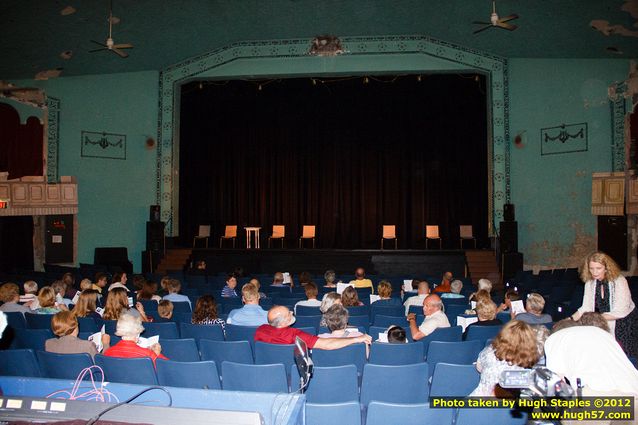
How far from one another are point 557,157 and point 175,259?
35.4 ft

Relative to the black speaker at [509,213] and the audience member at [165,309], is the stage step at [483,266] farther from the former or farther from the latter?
the audience member at [165,309]

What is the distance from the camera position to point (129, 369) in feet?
12.3

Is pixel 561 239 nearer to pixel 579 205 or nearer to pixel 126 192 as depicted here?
pixel 579 205

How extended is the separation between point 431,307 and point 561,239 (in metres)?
10.5

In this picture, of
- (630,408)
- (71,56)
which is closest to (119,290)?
(630,408)

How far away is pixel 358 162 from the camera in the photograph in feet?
59.7

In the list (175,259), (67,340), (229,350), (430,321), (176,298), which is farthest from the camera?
(175,259)

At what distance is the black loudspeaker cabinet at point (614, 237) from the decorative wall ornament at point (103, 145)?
43.3 feet

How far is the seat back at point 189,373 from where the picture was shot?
374 cm

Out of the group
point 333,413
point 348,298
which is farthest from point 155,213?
point 333,413

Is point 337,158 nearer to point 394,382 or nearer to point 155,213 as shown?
point 155,213

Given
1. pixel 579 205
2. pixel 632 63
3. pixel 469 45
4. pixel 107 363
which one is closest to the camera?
pixel 107 363

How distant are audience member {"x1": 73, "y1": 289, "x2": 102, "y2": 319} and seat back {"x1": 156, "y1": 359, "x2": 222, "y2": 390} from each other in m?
2.53

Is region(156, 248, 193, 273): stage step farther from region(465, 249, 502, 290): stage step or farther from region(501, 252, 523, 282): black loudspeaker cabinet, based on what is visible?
region(501, 252, 523, 282): black loudspeaker cabinet
